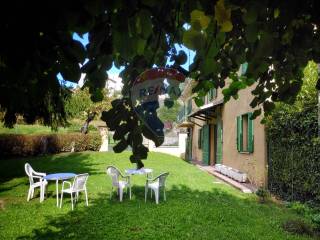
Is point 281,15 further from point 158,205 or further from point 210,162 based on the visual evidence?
point 210,162

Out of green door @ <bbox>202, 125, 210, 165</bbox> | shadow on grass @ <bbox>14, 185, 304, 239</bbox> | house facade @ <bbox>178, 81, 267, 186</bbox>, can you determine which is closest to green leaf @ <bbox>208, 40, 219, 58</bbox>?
house facade @ <bbox>178, 81, 267, 186</bbox>

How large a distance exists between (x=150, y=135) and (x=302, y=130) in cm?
770

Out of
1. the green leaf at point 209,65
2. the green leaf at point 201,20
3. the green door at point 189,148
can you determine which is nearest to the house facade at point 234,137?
the green door at point 189,148

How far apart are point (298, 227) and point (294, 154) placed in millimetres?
2840

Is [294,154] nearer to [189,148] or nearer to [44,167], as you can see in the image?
[44,167]

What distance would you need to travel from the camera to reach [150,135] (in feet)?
6.76

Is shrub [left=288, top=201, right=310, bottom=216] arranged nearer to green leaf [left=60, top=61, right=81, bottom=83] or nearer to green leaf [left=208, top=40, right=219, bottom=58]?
green leaf [left=208, top=40, right=219, bottom=58]

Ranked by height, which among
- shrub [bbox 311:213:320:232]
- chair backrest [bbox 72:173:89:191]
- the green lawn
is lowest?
the green lawn

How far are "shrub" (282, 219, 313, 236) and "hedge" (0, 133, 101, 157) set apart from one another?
19.4 metres

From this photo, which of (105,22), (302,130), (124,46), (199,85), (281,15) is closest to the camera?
(124,46)

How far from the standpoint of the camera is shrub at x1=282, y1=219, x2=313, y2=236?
6.61m

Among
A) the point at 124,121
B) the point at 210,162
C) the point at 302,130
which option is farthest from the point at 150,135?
the point at 210,162

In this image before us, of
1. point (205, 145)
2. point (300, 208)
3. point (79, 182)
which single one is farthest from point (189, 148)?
point (300, 208)

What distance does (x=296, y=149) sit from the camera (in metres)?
9.12
